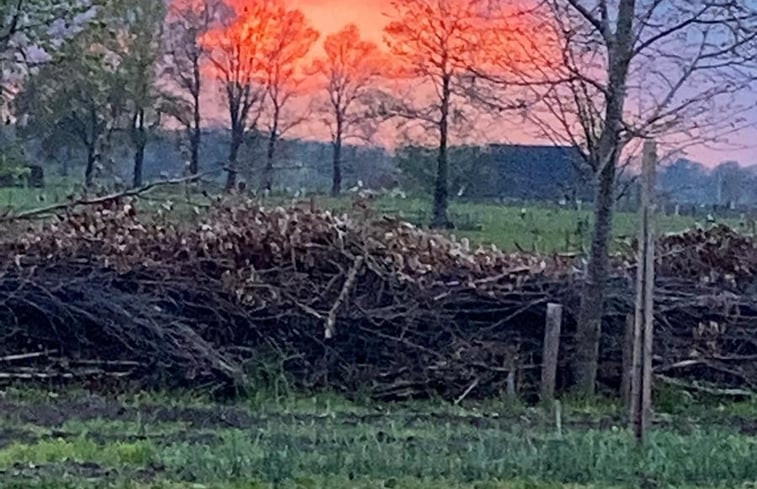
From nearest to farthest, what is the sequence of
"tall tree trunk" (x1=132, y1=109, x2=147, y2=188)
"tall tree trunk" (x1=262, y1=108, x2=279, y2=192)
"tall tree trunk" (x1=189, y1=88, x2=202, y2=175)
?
"tall tree trunk" (x1=262, y1=108, x2=279, y2=192) < "tall tree trunk" (x1=189, y1=88, x2=202, y2=175) < "tall tree trunk" (x1=132, y1=109, x2=147, y2=188)

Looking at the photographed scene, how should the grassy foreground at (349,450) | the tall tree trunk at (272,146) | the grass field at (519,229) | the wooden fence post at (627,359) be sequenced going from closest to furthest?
the grassy foreground at (349,450)
the wooden fence post at (627,359)
the grass field at (519,229)
the tall tree trunk at (272,146)

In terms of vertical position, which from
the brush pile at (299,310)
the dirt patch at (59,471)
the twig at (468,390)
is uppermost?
the brush pile at (299,310)

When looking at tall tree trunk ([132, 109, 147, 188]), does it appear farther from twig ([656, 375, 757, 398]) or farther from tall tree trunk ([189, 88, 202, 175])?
twig ([656, 375, 757, 398])

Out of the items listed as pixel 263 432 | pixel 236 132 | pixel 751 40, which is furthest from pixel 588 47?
pixel 236 132

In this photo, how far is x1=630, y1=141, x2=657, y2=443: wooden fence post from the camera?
8906mm

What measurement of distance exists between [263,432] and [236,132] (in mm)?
21314

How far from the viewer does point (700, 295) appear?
1480cm

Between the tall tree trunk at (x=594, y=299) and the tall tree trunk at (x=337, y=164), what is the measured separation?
392 centimetres

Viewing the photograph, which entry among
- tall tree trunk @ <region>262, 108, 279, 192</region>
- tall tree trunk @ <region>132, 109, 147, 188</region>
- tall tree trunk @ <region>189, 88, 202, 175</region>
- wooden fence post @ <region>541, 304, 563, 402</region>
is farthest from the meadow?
tall tree trunk @ <region>132, 109, 147, 188</region>

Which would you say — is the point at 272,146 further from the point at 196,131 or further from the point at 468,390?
the point at 468,390

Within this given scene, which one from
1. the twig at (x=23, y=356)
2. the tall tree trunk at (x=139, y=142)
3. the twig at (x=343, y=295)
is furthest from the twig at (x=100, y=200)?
the tall tree trunk at (x=139, y=142)

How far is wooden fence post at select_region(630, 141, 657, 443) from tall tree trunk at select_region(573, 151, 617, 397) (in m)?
4.76

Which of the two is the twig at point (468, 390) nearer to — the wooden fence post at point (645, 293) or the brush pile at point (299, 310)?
the brush pile at point (299, 310)

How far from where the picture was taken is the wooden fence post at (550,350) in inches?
541
